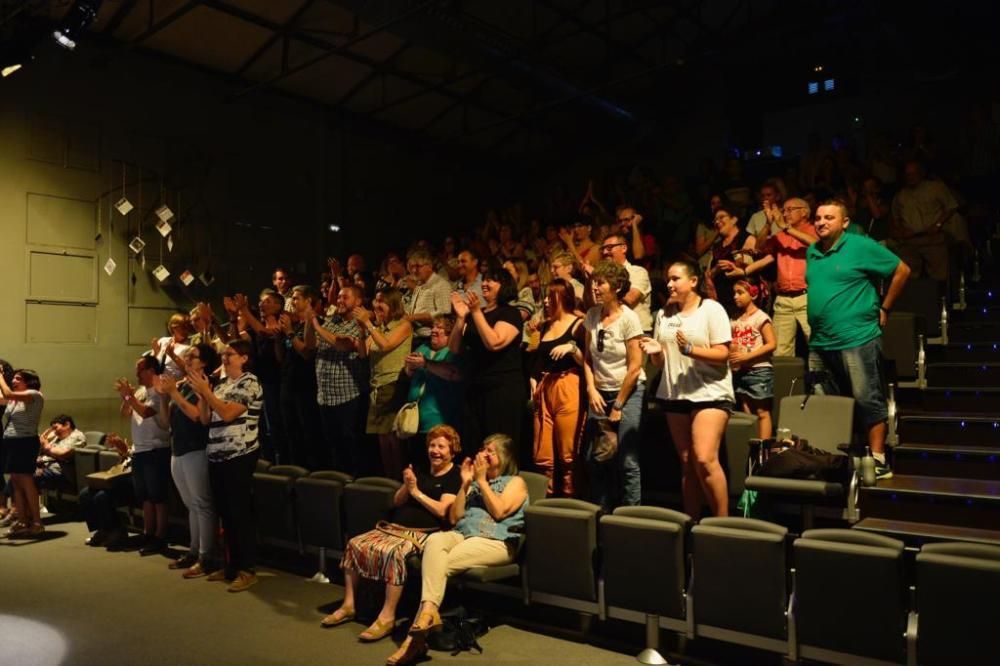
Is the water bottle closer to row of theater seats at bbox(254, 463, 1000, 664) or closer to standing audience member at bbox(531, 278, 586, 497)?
row of theater seats at bbox(254, 463, 1000, 664)

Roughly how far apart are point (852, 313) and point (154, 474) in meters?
4.39

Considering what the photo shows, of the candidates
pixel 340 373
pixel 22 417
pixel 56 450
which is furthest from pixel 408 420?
pixel 56 450

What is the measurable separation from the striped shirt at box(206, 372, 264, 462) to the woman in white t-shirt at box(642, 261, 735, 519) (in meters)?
2.28

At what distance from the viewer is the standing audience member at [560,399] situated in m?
3.97

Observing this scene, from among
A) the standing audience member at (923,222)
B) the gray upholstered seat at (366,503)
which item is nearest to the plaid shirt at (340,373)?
the gray upholstered seat at (366,503)

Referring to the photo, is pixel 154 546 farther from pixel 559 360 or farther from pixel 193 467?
pixel 559 360

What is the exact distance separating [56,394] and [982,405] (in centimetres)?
763

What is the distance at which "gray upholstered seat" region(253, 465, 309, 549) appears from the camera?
4.54 m

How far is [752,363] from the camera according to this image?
4086mm

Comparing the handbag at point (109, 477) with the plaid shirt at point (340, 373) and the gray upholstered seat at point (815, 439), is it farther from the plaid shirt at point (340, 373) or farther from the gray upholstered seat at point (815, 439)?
the gray upholstered seat at point (815, 439)

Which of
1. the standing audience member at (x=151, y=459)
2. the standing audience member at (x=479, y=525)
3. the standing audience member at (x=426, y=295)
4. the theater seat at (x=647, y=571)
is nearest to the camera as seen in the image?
the theater seat at (x=647, y=571)

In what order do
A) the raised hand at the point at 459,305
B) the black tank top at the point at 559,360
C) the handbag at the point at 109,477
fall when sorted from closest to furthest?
the black tank top at the point at 559,360, the raised hand at the point at 459,305, the handbag at the point at 109,477

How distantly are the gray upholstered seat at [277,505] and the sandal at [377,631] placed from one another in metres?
1.15

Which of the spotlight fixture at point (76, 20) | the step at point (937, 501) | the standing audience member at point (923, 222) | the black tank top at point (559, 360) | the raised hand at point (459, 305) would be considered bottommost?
the step at point (937, 501)
